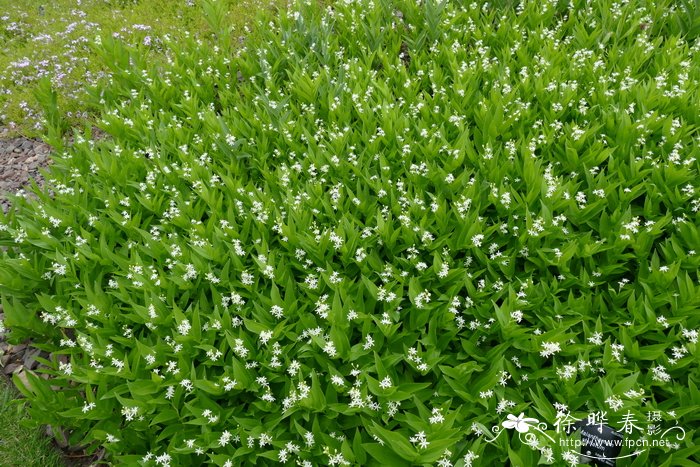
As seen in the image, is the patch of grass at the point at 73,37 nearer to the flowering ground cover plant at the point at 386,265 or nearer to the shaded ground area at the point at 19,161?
the shaded ground area at the point at 19,161

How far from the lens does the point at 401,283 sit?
132 inches

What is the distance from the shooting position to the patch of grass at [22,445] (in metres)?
3.34

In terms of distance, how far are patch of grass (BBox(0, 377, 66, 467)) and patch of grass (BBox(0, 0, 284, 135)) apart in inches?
165

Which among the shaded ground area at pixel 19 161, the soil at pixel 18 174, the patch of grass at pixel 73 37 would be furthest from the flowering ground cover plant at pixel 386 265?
the patch of grass at pixel 73 37

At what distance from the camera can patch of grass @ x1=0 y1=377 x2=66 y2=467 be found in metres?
3.34

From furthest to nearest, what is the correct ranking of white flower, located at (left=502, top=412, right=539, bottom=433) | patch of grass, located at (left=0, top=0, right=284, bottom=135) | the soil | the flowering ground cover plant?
patch of grass, located at (left=0, top=0, right=284, bottom=135) < the soil < the flowering ground cover plant < white flower, located at (left=502, top=412, right=539, bottom=433)

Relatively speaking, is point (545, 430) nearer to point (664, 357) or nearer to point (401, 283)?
point (664, 357)

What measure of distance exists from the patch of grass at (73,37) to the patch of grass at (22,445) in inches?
165

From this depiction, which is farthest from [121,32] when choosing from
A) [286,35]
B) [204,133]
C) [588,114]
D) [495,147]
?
[588,114]

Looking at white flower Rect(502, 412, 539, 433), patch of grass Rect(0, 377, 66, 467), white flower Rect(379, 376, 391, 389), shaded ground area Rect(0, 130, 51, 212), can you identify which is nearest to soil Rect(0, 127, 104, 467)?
shaded ground area Rect(0, 130, 51, 212)

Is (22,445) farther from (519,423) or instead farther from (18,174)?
(18,174)

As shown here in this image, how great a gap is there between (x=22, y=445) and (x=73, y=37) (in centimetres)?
728

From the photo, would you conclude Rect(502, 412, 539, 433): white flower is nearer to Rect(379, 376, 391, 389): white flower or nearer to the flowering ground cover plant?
the flowering ground cover plant

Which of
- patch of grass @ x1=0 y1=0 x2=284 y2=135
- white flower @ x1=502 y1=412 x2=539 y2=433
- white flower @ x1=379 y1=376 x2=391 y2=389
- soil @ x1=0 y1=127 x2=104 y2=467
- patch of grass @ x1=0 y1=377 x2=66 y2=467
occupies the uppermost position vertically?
patch of grass @ x1=0 y1=0 x2=284 y2=135
